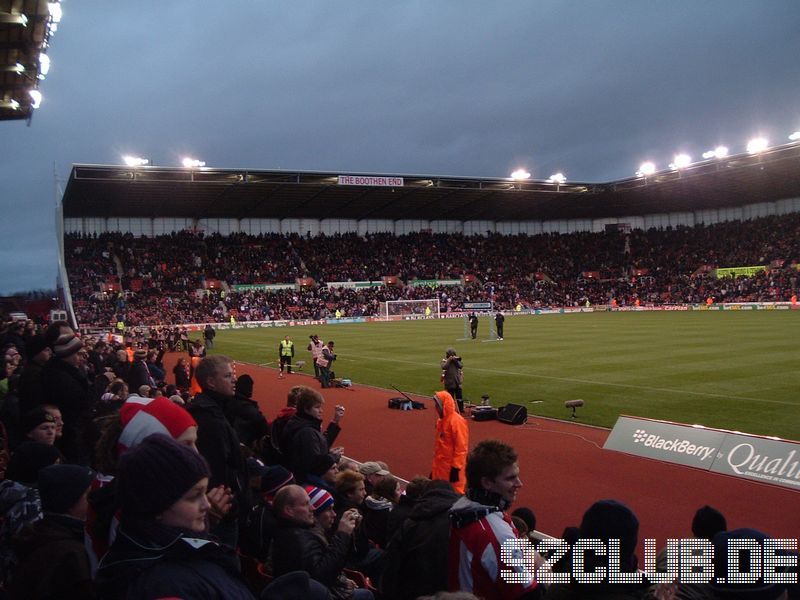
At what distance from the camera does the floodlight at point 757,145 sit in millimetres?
50156

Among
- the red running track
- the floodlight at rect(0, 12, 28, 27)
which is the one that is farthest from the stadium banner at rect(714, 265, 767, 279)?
the floodlight at rect(0, 12, 28, 27)

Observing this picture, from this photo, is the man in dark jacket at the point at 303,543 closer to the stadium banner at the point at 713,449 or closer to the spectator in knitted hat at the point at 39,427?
the spectator in knitted hat at the point at 39,427

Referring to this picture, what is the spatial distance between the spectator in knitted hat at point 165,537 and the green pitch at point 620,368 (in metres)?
12.2

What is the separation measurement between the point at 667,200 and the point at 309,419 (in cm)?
7472

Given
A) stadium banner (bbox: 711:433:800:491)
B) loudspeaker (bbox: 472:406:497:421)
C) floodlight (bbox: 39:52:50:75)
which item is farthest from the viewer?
floodlight (bbox: 39:52:50:75)

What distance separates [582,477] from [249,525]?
679cm

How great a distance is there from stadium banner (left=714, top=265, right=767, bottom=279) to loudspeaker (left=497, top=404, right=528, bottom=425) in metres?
59.5

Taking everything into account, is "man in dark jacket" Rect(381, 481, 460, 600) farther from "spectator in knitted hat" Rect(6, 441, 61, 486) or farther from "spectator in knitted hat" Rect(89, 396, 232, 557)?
"spectator in knitted hat" Rect(6, 441, 61, 486)

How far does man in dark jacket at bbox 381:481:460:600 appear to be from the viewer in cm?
349

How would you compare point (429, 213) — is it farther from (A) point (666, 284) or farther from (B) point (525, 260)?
(A) point (666, 284)

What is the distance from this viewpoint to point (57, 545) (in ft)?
9.75

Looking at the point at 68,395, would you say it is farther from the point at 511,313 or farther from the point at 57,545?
the point at 511,313

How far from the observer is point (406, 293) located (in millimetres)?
69875

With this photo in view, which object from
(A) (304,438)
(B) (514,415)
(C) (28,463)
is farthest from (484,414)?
(C) (28,463)
